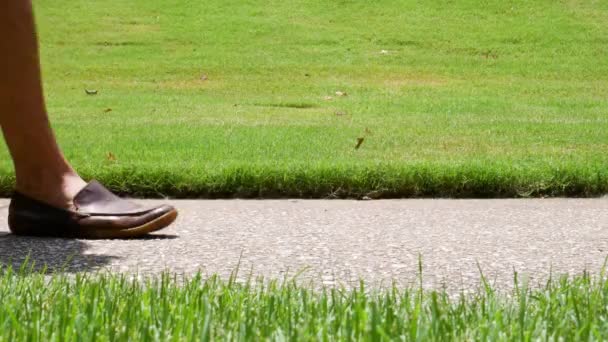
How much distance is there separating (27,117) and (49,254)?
0.48 metres

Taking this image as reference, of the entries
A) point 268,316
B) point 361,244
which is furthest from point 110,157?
point 268,316

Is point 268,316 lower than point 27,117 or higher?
lower

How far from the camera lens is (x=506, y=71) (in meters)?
12.2

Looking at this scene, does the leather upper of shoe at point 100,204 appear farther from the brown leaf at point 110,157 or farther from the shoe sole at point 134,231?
the brown leaf at point 110,157

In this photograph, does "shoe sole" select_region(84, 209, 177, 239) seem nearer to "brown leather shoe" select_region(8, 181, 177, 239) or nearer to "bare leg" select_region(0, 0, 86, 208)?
"brown leather shoe" select_region(8, 181, 177, 239)

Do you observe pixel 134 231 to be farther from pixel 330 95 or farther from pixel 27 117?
pixel 330 95

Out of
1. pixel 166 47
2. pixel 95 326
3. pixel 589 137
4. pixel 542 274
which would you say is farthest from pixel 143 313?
pixel 166 47

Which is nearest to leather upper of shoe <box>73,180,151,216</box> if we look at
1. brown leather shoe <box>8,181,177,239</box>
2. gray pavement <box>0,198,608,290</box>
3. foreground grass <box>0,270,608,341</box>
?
brown leather shoe <box>8,181,177,239</box>

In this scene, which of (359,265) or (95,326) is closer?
(95,326)

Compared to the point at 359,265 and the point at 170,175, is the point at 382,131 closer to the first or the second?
the point at 170,175

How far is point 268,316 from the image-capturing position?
6.28ft

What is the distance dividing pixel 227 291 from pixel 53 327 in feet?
1.36

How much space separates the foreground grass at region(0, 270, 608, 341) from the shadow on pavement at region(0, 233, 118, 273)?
2.05 ft

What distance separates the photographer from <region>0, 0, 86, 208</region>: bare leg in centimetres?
318
